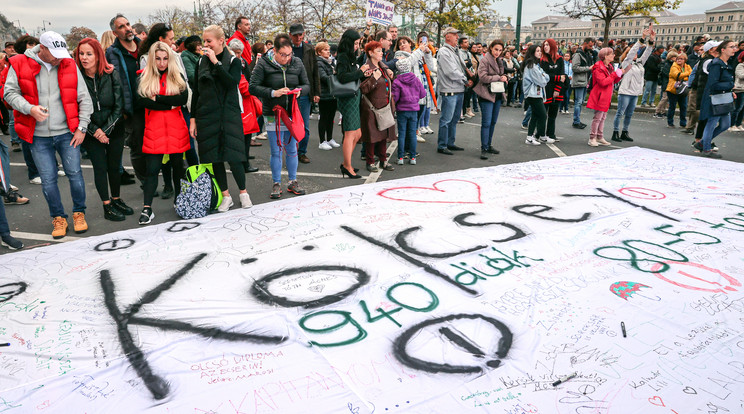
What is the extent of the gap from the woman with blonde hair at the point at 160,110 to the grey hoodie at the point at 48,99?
18.8 inches

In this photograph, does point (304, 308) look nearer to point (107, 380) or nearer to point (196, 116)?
point (107, 380)

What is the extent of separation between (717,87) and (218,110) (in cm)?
723

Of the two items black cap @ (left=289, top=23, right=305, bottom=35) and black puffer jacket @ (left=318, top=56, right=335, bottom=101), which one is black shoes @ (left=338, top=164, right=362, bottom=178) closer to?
black puffer jacket @ (left=318, top=56, right=335, bottom=101)

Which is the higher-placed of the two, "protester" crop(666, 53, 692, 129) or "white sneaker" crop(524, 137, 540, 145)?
"protester" crop(666, 53, 692, 129)

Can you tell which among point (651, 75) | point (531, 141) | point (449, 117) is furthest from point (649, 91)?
point (449, 117)

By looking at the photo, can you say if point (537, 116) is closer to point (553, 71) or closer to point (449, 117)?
point (553, 71)

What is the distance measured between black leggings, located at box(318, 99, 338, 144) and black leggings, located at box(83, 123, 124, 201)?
11.6ft

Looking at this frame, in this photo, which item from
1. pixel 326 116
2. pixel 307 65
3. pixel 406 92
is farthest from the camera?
pixel 326 116

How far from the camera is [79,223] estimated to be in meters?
4.37

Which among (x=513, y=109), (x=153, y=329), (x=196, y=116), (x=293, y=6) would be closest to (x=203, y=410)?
(x=153, y=329)

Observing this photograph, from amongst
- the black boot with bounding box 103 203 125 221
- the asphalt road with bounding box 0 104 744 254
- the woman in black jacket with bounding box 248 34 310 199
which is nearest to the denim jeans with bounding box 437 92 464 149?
the asphalt road with bounding box 0 104 744 254

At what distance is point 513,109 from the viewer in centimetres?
1370

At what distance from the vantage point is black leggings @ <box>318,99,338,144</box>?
771 cm

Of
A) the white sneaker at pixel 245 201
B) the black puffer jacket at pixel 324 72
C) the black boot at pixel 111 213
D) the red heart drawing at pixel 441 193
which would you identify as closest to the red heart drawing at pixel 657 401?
the red heart drawing at pixel 441 193
